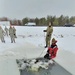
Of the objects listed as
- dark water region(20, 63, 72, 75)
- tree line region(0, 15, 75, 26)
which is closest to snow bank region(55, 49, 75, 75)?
dark water region(20, 63, 72, 75)

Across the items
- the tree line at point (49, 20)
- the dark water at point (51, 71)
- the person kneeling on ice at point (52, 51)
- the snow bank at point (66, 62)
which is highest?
the tree line at point (49, 20)

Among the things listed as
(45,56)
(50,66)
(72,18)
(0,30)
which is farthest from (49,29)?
(0,30)

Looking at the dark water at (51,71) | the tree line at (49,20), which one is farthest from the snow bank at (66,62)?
the tree line at (49,20)

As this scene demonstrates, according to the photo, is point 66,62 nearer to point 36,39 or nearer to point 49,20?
point 49,20

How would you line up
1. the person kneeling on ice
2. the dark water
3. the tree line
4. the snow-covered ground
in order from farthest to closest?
the snow-covered ground → the tree line → the person kneeling on ice → the dark water

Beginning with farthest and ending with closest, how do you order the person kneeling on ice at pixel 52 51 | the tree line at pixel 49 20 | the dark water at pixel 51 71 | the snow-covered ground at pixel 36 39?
the snow-covered ground at pixel 36 39, the tree line at pixel 49 20, the person kneeling on ice at pixel 52 51, the dark water at pixel 51 71

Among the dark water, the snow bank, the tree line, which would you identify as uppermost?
the tree line

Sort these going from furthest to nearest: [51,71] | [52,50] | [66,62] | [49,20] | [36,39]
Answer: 1. [36,39]
2. [49,20]
3. [52,50]
4. [66,62]
5. [51,71]

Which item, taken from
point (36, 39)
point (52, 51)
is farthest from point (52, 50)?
point (36, 39)

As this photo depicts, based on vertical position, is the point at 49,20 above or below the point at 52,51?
above

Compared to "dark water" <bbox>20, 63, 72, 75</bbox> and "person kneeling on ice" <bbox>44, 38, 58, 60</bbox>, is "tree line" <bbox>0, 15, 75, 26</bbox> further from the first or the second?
"dark water" <bbox>20, 63, 72, 75</bbox>

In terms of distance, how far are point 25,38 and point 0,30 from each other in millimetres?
752

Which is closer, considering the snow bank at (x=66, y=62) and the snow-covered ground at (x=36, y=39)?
the snow bank at (x=66, y=62)

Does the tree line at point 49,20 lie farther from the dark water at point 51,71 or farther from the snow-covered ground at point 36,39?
the dark water at point 51,71
